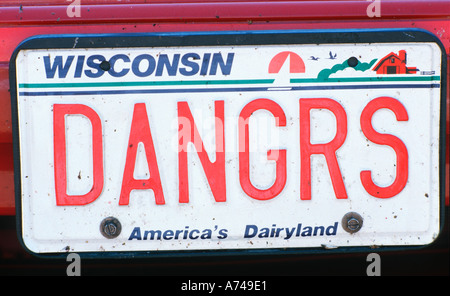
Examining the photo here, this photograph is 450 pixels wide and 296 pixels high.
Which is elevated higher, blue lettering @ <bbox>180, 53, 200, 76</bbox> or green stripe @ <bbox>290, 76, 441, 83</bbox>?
blue lettering @ <bbox>180, 53, 200, 76</bbox>

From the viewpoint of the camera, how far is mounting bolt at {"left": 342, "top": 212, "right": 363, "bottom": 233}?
1235mm

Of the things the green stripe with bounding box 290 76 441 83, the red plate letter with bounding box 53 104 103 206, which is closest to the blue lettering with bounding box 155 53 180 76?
the red plate letter with bounding box 53 104 103 206

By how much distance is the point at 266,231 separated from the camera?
1244 millimetres

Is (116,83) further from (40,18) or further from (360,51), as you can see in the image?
(360,51)

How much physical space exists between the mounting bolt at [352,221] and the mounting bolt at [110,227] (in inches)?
24.1

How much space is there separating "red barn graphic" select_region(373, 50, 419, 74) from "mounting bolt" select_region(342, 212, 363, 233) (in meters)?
0.39

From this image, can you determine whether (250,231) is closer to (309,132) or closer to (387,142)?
(309,132)

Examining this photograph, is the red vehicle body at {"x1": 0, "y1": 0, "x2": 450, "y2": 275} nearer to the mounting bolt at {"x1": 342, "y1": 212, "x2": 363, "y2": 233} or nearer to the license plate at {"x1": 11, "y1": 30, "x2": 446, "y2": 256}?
the license plate at {"x1": 11, "y1": 30, "x2": 446, "y2": 256}

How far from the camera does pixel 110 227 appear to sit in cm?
123

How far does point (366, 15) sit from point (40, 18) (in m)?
0.89

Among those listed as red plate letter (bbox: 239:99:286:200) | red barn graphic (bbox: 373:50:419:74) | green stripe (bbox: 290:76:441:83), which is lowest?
red plate letter (bbox: 239:99:286:200)
